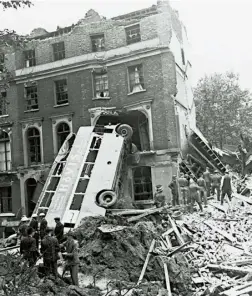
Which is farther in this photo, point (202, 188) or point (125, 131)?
point (125, 131)

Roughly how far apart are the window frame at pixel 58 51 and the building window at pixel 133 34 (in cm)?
Result: 459

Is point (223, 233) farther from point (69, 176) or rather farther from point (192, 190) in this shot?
point (69, 176)

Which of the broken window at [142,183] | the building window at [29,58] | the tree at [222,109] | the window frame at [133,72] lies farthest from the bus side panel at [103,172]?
the tree at [222,109]

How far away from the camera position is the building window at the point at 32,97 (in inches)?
1053

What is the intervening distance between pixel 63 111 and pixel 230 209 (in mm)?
12878

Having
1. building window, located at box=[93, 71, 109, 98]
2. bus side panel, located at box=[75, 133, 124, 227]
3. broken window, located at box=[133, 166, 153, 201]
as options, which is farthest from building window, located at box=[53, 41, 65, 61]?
bus side panel, located at box=[75, 133, 124, 227]

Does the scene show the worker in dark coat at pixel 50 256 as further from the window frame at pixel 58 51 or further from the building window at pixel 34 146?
the window frame at pixel 58 51

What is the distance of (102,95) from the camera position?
2511 cm

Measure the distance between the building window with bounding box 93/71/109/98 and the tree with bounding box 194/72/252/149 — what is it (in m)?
11.6

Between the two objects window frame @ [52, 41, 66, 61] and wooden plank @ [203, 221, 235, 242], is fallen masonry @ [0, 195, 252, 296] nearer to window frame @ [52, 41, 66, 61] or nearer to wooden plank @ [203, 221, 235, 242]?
wooden plank @ [203, 221, 235, 242]

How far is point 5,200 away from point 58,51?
1069 centimetres

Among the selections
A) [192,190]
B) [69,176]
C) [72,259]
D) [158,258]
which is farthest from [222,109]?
[72,259]

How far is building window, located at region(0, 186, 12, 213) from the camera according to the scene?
2634 centimetres

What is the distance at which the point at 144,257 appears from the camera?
495 inches
